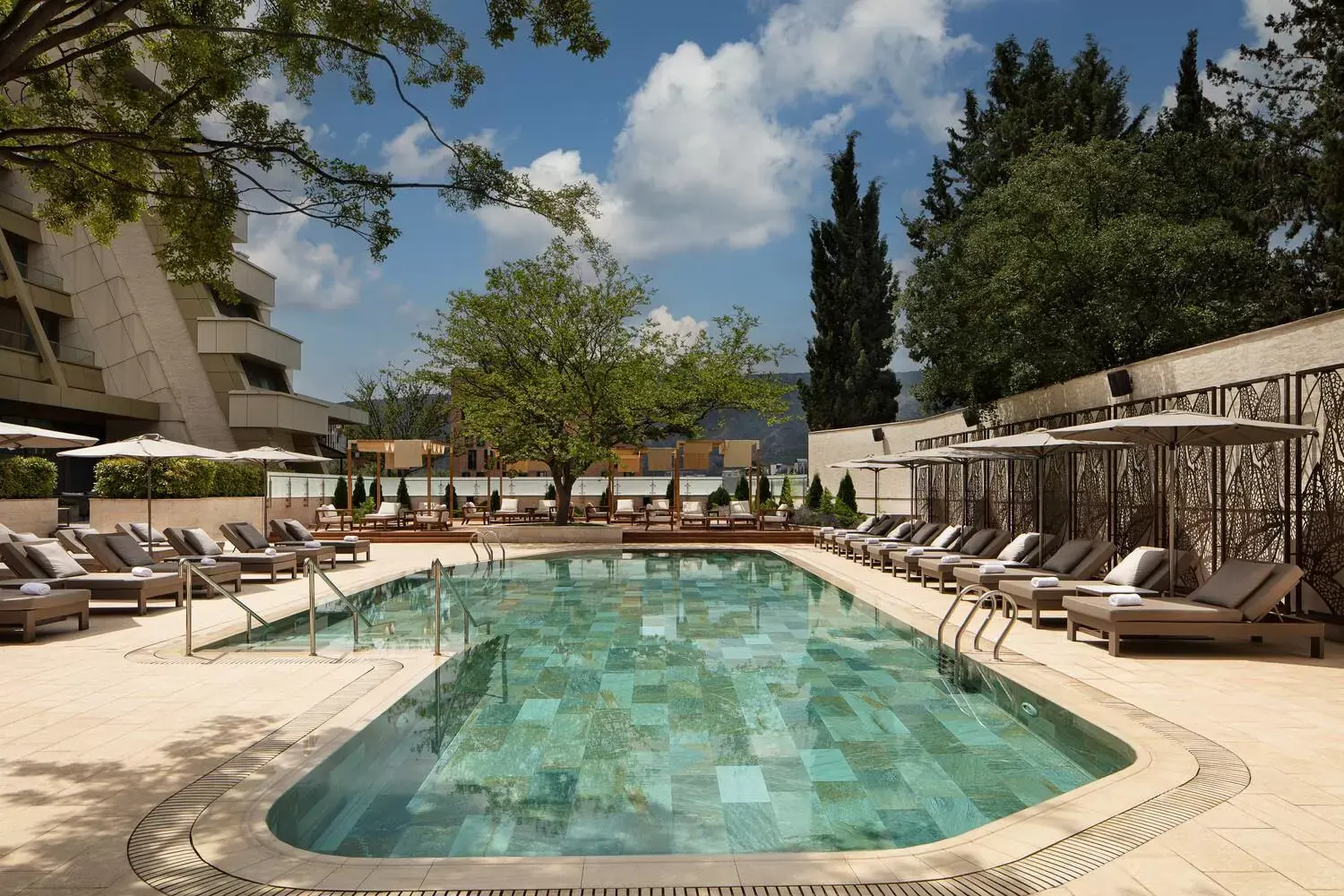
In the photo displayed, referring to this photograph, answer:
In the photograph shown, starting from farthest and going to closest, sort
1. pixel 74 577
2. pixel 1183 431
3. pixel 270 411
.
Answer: pixel 270 411 → pixel 74 577 → pixel 1183 431

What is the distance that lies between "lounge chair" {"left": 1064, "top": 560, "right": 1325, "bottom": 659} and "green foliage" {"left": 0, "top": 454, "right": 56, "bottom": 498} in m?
19.2

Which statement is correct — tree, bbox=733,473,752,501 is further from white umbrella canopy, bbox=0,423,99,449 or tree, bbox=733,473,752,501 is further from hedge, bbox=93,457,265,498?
white umbrella canopy, bbox=0,423,99,449

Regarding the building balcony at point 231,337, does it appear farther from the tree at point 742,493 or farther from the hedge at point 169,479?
the tree at point 742,493

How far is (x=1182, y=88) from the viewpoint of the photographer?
26781mm

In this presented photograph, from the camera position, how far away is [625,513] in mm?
27391

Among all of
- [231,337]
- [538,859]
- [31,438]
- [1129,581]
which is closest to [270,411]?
[231,337]

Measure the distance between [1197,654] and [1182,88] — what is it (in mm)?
23834

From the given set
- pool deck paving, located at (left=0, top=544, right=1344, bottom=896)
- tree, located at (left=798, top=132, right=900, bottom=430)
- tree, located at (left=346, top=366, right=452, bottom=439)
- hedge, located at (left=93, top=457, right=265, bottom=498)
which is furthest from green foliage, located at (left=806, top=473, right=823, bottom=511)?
tree, located at (left=346, top=366, right=452, bottom=439)

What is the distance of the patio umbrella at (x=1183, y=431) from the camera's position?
29.2 ft

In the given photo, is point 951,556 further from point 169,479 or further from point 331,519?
point 331,519

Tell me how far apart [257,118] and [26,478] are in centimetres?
1530

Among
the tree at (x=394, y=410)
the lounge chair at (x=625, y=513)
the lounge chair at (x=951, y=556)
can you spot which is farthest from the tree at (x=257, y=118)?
the tree at (x=394, y=410)

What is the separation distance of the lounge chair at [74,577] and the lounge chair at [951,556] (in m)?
10.4

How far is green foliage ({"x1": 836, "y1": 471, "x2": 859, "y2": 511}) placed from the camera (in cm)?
2927
